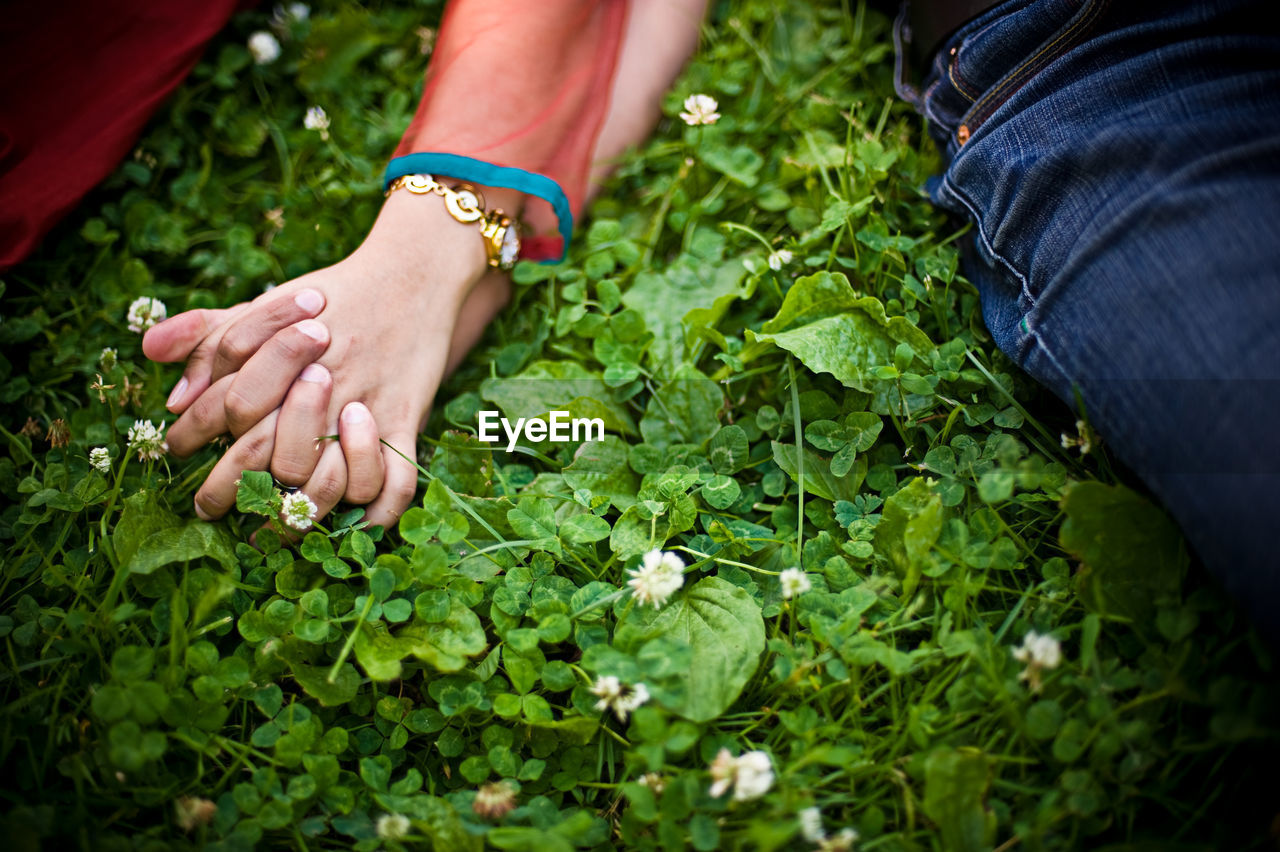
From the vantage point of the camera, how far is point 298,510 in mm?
1162

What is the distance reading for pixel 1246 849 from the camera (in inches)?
34.3

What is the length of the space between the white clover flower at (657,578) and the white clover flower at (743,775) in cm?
21

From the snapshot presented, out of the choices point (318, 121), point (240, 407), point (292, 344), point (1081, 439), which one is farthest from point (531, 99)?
point (1081, 439)

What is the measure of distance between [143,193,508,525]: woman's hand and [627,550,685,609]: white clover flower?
439 millimetres

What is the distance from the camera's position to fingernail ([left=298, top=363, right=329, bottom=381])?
49.2 inches

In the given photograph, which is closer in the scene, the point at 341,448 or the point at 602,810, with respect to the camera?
the point at 602,810

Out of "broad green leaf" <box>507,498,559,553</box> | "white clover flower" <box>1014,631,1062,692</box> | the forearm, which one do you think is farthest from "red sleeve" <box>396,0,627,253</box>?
"white clover flower" <box>1014,631,1062,692</box>

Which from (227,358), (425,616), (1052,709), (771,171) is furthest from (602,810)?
(771,171)

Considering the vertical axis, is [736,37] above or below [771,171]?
above

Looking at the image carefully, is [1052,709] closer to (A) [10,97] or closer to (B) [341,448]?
(B) [341,448]

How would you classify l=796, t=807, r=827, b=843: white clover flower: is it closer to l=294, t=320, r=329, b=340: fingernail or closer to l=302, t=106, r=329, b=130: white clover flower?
l=294, t=320, r=329, b=340: fingernail

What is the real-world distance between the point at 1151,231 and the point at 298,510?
3.93ft

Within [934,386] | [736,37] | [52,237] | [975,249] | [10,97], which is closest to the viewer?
[934,386]

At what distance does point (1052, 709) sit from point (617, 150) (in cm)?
133
